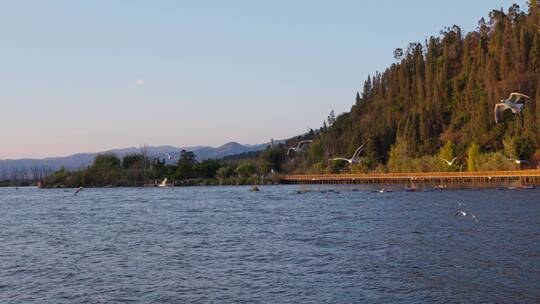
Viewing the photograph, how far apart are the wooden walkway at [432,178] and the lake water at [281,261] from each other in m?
59.9

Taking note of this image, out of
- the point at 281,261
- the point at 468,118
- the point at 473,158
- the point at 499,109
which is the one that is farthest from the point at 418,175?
the point at 281,261

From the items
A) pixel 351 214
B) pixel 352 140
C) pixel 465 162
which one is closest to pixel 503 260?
pixel 351 214

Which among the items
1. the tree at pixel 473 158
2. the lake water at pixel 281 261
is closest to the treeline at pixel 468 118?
the tree at pixel 473 158

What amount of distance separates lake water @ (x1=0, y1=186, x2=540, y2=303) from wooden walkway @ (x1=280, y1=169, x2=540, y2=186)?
197ft

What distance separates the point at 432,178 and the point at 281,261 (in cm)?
10768

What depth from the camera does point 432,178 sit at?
133 meters

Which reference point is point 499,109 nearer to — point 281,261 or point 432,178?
point 281,261

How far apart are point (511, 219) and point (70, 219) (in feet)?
128

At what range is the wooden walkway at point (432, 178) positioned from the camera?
109188 millimetres

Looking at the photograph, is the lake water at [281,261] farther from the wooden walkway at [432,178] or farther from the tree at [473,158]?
the tree at [473,158]

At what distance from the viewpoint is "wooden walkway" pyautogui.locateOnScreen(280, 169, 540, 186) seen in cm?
10919

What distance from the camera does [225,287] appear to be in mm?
25344

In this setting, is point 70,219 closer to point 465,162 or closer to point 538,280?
point 538,280

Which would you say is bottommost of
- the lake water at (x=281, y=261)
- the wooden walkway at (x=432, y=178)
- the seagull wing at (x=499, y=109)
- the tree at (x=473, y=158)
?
the lake water at (x=281, y=261)
